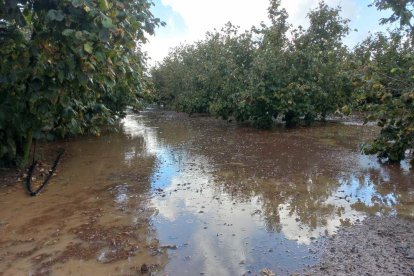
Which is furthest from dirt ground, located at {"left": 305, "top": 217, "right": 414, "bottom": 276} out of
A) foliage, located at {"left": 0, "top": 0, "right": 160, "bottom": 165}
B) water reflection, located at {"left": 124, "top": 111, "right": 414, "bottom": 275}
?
foliage, located at {"left": 0, "top": 0, "right": 160, "bottom": 165}

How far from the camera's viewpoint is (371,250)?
4.13 metres

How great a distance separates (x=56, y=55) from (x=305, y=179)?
507 cm

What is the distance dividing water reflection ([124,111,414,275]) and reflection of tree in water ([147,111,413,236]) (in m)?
0.02

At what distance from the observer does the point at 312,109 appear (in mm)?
15047

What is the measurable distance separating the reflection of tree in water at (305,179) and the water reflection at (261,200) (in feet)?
0.06

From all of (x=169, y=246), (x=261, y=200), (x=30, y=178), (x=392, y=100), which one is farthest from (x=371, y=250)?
(x=30, y=178)

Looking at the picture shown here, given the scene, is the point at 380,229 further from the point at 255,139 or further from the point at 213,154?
the point at 255,139

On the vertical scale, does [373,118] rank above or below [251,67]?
below

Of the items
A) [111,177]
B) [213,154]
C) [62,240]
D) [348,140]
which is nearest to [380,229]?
[62,240]

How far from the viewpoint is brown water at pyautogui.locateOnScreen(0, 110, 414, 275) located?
13.3 feet

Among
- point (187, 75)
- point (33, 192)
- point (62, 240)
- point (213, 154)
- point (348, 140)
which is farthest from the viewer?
point (187, 75)

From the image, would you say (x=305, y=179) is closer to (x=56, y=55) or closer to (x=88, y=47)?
(x=88, y=47)

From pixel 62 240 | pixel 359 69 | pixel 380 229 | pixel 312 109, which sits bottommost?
pixel 62 240

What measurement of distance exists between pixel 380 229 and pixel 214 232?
2189mm
